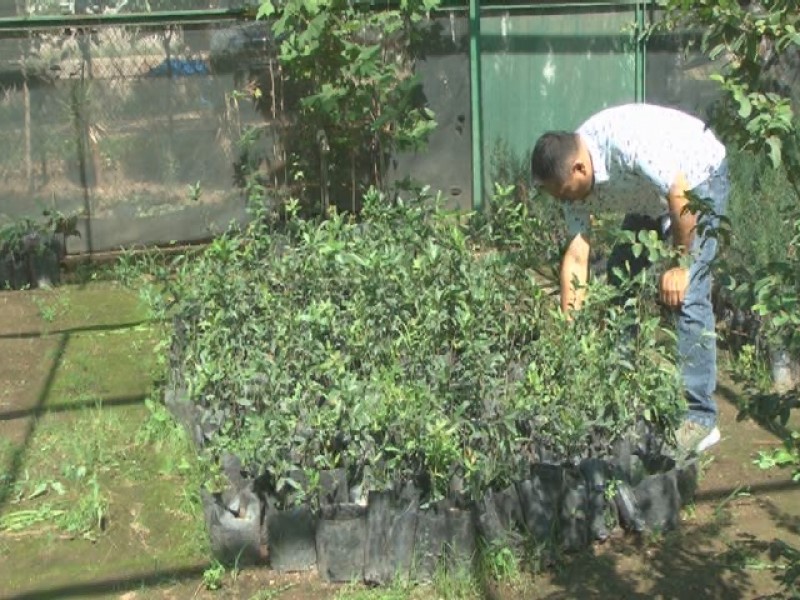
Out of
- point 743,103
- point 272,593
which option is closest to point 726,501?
point 272,593

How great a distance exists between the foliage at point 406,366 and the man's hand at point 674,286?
0.13 m

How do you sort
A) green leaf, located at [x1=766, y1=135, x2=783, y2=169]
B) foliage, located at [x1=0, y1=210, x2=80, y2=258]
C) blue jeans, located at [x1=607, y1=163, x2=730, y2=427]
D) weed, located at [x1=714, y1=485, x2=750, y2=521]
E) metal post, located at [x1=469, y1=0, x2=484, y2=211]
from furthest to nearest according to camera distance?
metal post, located at [x1=469, y1=0, x2=484, y2=211] → foliage, located at [x1=0, y1=210, x2=80, y2=258] → blue jeans, located at [x1=607, y1=163, x2=730, y2=427] → weed, located at [x1=714, y1=485, x2=750, y2=521] → green leaf, located at [x1=766, y1=135, x2=783, y2=169]

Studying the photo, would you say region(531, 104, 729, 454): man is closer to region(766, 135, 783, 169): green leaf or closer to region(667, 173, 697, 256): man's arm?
region(667, 173, 697, 256): man's arm

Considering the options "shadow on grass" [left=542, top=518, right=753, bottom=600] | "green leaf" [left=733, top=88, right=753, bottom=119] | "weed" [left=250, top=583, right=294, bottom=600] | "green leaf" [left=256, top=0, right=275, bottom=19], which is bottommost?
"shadow on grass" [left=542, top=518, right=753, bottom=600]

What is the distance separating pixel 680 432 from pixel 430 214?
1848 mm

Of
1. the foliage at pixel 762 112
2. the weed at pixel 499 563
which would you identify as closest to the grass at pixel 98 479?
the weed at pixel 499 563

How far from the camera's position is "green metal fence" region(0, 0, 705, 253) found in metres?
8.41

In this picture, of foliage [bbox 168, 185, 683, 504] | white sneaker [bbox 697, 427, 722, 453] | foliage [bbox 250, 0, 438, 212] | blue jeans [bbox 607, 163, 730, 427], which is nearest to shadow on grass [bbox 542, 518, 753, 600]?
foliage [bbox 168, 185, 683, 504]

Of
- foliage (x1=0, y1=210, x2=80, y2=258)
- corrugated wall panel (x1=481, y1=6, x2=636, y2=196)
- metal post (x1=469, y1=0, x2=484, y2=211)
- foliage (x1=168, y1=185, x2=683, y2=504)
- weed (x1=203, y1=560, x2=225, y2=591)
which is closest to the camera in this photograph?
weed (x1=203, y1=560, x2=225, y2=591)

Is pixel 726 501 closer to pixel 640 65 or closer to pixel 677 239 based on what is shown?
pixel 677 239

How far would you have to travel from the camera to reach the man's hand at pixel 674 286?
4391 millimetres

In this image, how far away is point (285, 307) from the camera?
4.96 meters

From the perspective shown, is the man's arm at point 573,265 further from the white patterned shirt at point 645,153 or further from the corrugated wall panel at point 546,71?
the corrugated wall panel at point 546,71

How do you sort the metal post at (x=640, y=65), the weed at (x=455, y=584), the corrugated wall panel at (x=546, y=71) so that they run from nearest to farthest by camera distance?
1. the weed at (x=455, y=584)
2. the corrugated wall panel at (x=546, y=71)
3. the metal post at (x=640, y=65)
